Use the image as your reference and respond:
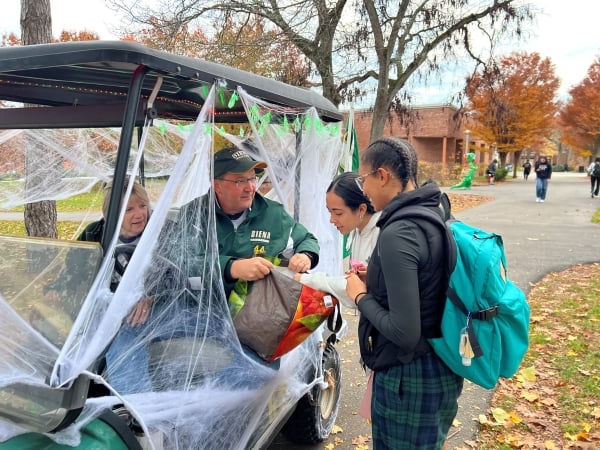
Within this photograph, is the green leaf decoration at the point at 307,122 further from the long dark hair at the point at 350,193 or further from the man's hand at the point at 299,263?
the man's hand at the point at 299,263

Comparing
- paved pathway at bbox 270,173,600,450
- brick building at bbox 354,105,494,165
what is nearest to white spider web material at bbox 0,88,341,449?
paved pathway at bbox 270,173,600,450

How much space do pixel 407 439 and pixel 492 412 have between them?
2.24 m

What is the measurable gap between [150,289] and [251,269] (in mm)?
529

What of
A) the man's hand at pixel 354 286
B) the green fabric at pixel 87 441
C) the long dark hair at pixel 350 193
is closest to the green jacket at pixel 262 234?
the long dark hair at pixel 350 193

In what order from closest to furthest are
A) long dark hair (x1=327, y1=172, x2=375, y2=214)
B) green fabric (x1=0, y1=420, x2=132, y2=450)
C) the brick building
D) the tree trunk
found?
green fabric (x1=0, y1=420, x2=132, y2=450) < long dark hair (x1=327, y1=172, x2=375, y2=214) < the tree trunk < the brick building

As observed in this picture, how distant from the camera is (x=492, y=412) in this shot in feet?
12.4

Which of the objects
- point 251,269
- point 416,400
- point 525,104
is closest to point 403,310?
point 416,400

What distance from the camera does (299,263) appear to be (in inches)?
98.0

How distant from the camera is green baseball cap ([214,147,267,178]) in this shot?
2.54 metres

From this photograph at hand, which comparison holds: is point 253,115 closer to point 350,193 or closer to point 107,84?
point 350,193

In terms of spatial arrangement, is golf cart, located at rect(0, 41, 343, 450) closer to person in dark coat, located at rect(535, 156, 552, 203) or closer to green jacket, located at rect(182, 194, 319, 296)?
green jacket, located at rect(182, 194, 319, 296)

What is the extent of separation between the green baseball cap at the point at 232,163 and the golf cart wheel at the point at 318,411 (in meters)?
1.43

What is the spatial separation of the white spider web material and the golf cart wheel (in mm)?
207

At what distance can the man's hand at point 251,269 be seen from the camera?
2172 millimetres
